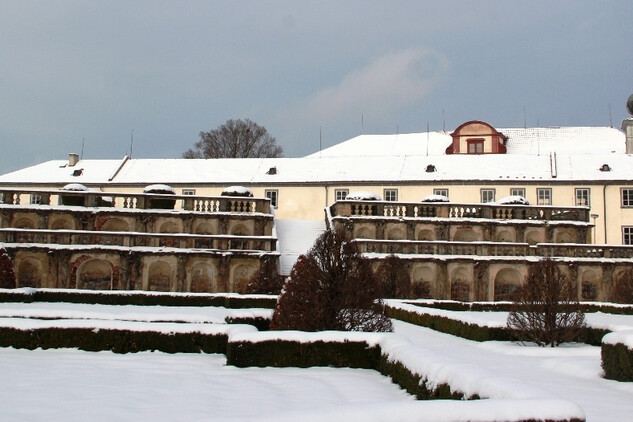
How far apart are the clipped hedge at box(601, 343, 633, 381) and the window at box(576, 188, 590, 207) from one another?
125 feet

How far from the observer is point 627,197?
158 ft

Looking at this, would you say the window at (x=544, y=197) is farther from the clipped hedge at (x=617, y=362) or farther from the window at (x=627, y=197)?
the clipped hedge at (x=617, y=362)

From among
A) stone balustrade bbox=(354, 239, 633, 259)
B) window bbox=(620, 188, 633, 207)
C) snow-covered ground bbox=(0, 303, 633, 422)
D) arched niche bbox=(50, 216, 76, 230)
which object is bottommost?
snow-covered ground bbox=(0, 303, 633, 422)

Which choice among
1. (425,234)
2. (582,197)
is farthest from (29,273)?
(582,197)

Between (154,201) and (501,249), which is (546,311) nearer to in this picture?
(501,249)

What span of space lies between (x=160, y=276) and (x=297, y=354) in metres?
23.4

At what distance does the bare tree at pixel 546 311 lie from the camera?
1720 cm

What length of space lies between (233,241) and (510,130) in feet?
115

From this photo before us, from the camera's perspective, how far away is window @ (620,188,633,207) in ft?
158

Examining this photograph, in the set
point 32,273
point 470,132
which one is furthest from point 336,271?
point 470,132

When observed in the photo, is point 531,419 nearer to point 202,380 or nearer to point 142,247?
point 202,380

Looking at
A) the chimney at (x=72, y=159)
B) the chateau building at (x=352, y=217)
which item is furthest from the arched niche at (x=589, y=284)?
the chimney at (x=72, y=159)

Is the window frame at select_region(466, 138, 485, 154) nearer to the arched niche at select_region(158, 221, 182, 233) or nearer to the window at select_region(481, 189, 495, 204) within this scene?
the window at select_region(481, 189, 495, 204)

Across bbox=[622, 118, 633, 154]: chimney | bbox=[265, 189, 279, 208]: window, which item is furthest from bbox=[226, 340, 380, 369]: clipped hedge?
bbox=[622, 118, 633, 154]: chimney
